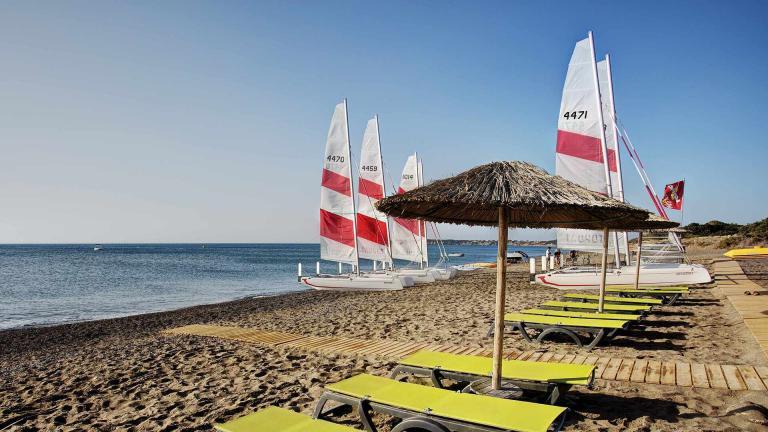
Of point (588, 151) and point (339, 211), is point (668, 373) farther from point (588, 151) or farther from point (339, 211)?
point (339, 211)

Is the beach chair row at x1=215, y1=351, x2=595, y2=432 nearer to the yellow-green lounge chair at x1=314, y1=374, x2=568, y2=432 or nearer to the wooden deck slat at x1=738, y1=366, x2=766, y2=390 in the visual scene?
the yellow-green lounge chair at x1=314, y1=374, x2=568, y2=432

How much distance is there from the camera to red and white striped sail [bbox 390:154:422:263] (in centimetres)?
2523

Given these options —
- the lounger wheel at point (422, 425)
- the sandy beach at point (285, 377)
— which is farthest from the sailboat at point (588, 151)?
the lounger wheel at point (422, 425)

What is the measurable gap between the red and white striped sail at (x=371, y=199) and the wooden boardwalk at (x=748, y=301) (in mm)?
13242

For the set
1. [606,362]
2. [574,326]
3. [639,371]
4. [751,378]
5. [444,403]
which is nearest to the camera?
[444,403]

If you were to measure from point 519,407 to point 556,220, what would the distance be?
8.85ft

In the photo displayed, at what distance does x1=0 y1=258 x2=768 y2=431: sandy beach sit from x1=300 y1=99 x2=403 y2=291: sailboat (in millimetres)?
8835

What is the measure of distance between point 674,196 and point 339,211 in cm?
1280

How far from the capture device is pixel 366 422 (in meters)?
4.21

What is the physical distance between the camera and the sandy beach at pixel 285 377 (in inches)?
189

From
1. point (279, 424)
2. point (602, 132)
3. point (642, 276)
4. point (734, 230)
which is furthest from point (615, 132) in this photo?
point (734, 230)

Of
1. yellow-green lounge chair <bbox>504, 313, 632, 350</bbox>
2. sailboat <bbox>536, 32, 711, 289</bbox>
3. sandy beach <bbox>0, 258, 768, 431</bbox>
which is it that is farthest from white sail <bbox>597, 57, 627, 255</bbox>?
yellow-green lounge chair <bbox>504, 313, 632, 350</bbox>

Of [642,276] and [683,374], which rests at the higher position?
[642,276]

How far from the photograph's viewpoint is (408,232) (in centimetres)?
2583
